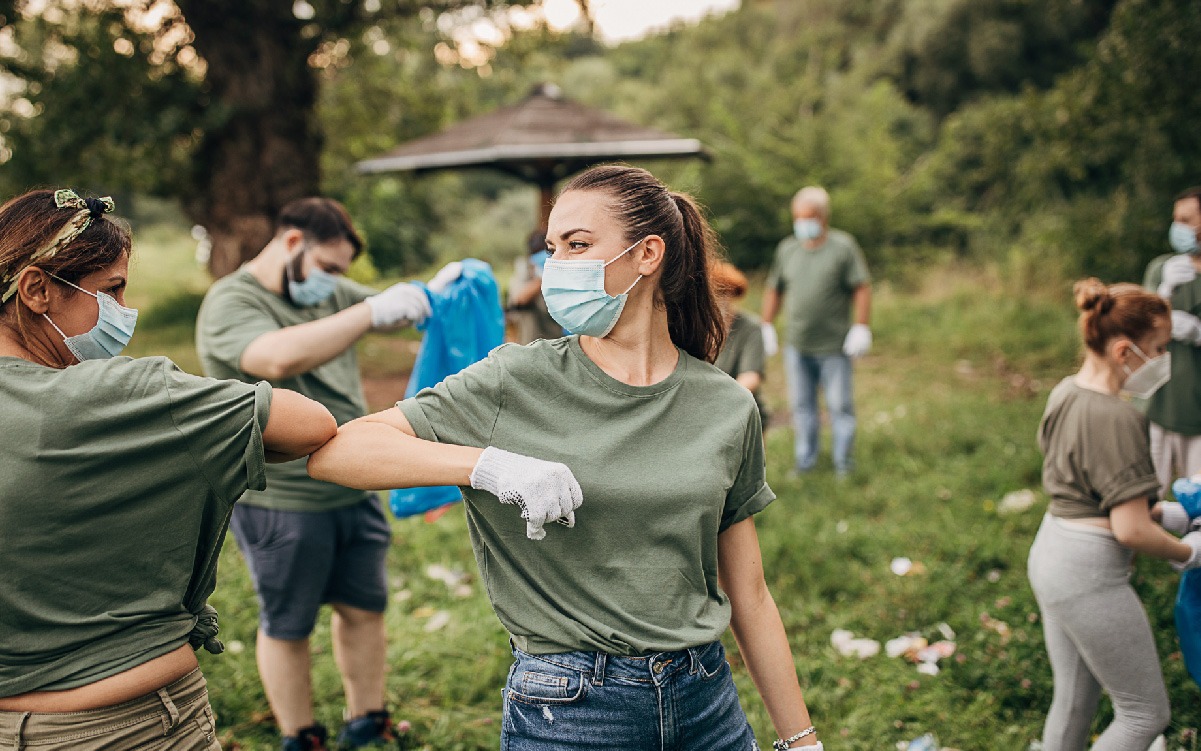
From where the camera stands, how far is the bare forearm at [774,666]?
205cm

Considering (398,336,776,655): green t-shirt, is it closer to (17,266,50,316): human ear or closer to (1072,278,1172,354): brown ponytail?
(17,266,50,316): human ear

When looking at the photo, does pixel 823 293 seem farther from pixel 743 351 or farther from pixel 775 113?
pixel 775 113

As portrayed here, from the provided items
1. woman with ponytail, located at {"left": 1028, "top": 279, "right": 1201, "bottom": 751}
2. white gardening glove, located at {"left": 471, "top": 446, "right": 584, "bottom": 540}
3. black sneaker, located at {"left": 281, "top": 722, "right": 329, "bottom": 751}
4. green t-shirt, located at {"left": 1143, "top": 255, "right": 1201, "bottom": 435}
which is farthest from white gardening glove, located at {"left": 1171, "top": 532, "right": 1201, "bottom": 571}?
black sneaker, located at {"left": 281, "top": 722, "right": 329, "bottom": 751}

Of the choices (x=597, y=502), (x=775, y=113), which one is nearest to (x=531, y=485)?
(x=597, y=502)

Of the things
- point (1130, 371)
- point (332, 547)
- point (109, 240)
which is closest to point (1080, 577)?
point (1130, 371)

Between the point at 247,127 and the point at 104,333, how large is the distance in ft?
27.9

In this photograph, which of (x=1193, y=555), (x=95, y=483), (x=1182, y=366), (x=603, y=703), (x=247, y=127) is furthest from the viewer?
(x=247, y=127)

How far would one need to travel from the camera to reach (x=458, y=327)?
11.2 ft

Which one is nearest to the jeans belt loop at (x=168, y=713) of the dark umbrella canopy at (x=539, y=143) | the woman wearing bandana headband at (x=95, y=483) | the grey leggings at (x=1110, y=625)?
the woman wearing bandana headband at (x=95, y=483)

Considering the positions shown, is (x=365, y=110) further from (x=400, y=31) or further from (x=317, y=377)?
(x=317, y=377)

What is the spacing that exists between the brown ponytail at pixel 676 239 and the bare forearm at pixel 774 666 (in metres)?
0.58

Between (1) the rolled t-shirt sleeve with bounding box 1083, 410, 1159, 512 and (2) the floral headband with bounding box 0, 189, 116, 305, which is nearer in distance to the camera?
(2) the floral headband with bounding box 0, 189, 116, 305

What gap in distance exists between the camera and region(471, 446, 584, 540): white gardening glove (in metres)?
1.67

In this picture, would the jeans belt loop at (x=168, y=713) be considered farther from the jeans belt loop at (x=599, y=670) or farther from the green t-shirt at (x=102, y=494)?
the jeans belt loop at (x=599, y=670)
